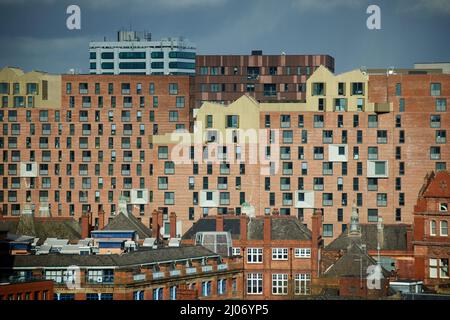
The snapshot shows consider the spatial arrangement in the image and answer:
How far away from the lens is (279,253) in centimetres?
10588

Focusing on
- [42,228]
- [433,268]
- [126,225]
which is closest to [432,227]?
[433,268]

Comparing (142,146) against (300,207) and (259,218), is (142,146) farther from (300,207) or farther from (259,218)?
(259,218)

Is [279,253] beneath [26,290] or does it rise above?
above

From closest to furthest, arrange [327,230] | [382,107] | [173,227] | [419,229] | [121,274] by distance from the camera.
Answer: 1. [121,274]
2. [419,229]
3. [173,227]
4. [327,230]
5. [382,107]

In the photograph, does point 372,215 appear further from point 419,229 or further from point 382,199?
point 419,229

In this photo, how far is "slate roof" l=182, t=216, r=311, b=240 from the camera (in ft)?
348

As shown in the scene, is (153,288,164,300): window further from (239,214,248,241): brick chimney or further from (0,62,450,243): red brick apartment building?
(0,62,450,243): red brick apartment building

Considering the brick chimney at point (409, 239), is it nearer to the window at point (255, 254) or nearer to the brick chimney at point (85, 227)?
the window at point (255, 254)

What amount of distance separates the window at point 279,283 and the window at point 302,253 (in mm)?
1671

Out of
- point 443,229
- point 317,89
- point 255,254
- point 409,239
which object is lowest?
point 255,254

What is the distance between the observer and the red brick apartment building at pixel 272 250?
104250 mm

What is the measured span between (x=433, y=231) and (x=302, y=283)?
9694 mm
